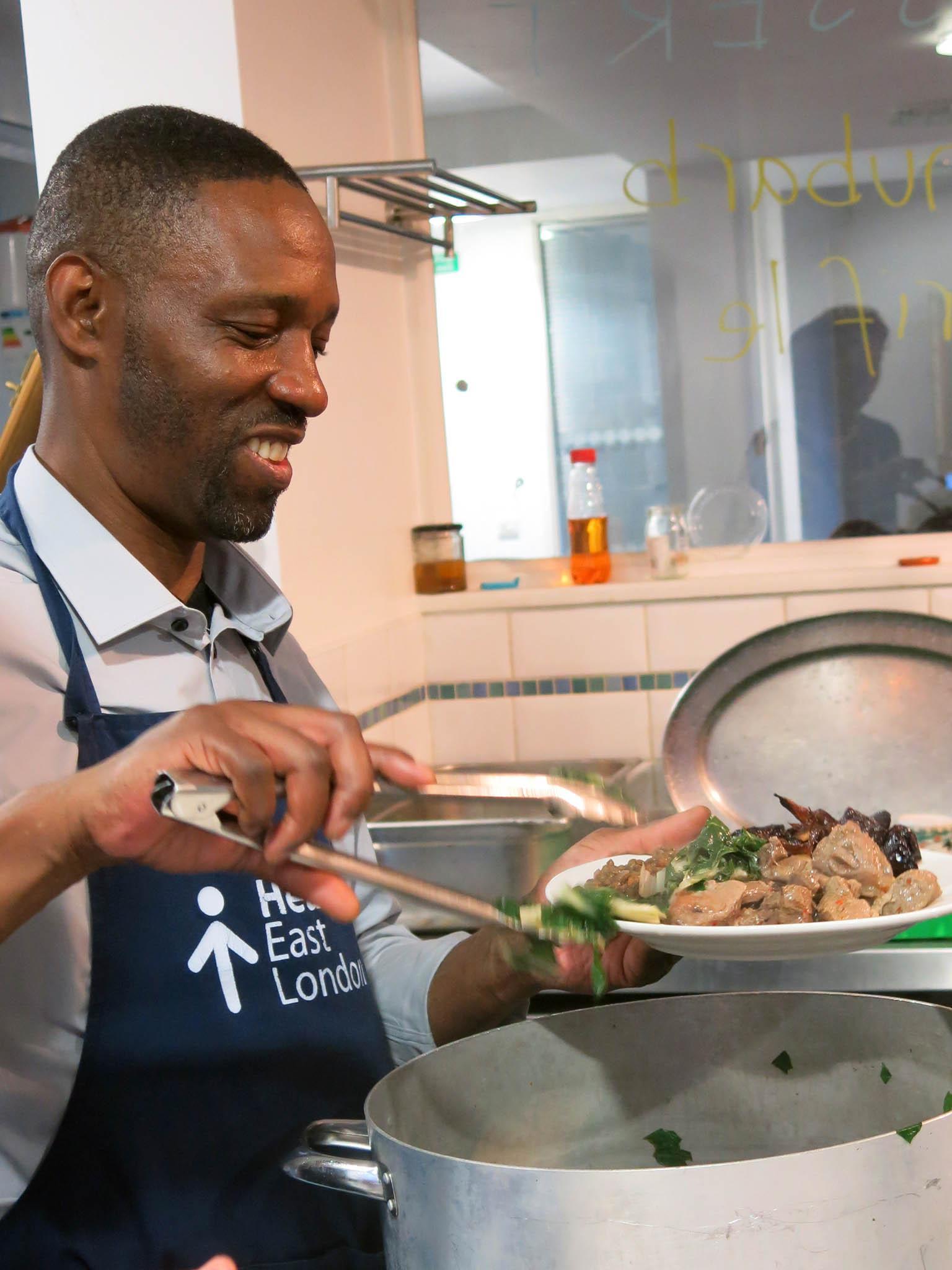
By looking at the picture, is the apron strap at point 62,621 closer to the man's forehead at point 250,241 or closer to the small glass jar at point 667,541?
the man's forehead at point 250,241

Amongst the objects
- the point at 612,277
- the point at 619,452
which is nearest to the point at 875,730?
the point at 619,452

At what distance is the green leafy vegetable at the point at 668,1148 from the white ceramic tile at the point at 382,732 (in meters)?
1.23

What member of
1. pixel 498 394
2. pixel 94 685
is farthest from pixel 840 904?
pixel 498 394

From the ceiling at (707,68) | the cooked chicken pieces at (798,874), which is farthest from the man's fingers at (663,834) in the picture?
the ceiling at (707,68)

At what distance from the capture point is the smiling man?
100 centimetres

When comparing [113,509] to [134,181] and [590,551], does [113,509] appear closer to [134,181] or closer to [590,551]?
[134,181]

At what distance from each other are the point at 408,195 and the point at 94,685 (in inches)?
45.5

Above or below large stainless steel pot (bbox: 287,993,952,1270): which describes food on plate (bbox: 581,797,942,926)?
above

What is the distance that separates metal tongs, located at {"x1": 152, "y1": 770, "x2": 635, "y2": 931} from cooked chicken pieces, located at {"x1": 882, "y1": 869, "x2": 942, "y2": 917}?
0.32m

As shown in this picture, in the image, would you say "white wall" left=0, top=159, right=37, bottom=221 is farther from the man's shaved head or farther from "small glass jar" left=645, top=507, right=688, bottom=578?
the man's shaved head

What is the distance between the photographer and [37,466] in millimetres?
1160

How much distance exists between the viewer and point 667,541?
2.39 meters

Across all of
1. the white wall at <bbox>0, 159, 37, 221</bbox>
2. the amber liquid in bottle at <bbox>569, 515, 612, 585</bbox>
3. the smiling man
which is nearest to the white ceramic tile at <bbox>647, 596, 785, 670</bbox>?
the amber liquid in bottle at <bbox>569, 515, 612, 585</bbox>

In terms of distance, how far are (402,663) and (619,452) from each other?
528mm
